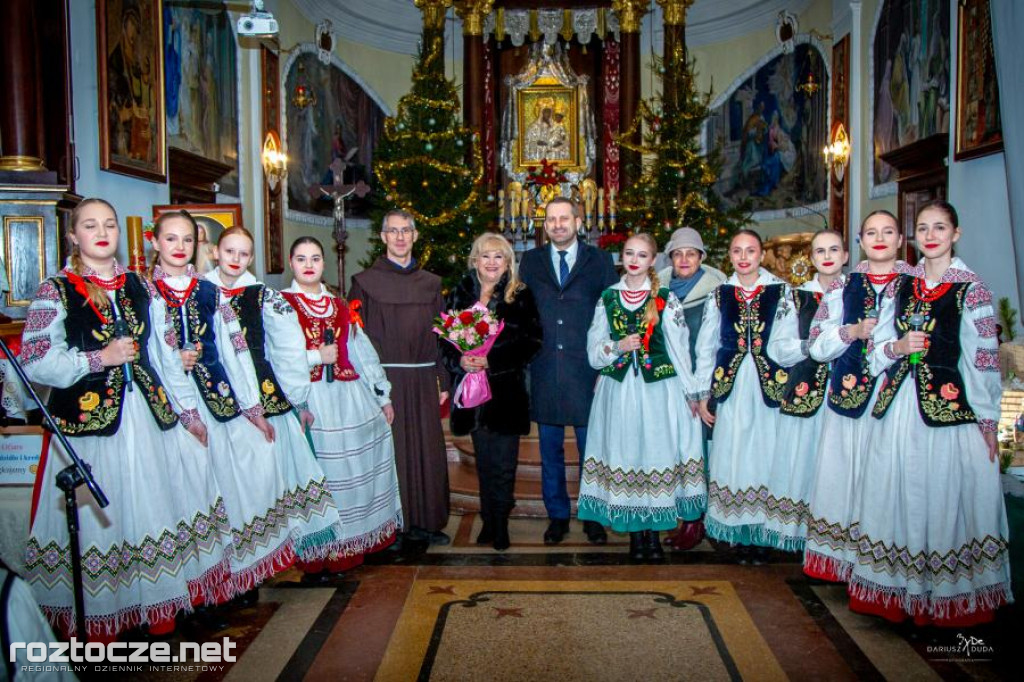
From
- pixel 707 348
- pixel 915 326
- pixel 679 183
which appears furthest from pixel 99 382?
pixel 679 183

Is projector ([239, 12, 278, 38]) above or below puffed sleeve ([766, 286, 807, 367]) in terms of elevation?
above

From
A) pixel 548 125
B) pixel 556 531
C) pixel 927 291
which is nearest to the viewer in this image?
pixel 927 291

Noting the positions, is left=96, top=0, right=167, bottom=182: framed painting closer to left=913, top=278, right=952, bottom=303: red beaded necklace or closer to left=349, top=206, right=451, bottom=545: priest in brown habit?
left=349, top=206, right=451, bottom=545: priest in brown habit

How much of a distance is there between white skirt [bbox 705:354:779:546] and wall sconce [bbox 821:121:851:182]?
324 inches

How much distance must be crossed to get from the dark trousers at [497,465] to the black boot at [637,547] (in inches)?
30.2

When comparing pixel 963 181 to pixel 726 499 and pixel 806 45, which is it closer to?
pixel 726 499

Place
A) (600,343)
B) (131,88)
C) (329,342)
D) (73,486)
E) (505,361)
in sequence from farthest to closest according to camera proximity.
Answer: (131,88), (505,361), (600,343), (329,342), (73,486)

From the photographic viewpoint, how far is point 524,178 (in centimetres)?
1493

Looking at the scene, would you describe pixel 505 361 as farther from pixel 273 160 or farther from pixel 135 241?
pixel 273 160

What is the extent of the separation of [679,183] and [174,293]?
8694 millimetres

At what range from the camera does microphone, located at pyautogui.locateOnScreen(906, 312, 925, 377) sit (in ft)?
11.2

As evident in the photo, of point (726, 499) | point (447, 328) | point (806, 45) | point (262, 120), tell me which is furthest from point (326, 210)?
point (726, 499)

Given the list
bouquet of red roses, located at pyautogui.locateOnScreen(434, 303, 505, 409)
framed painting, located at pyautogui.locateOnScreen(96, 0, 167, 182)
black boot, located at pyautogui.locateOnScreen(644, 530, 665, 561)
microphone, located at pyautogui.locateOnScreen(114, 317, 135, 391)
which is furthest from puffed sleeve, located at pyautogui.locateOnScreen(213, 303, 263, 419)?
framed painting, located at pyautogui.locateOnScreen(96, 0, 167, 182)

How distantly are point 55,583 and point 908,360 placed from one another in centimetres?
387
